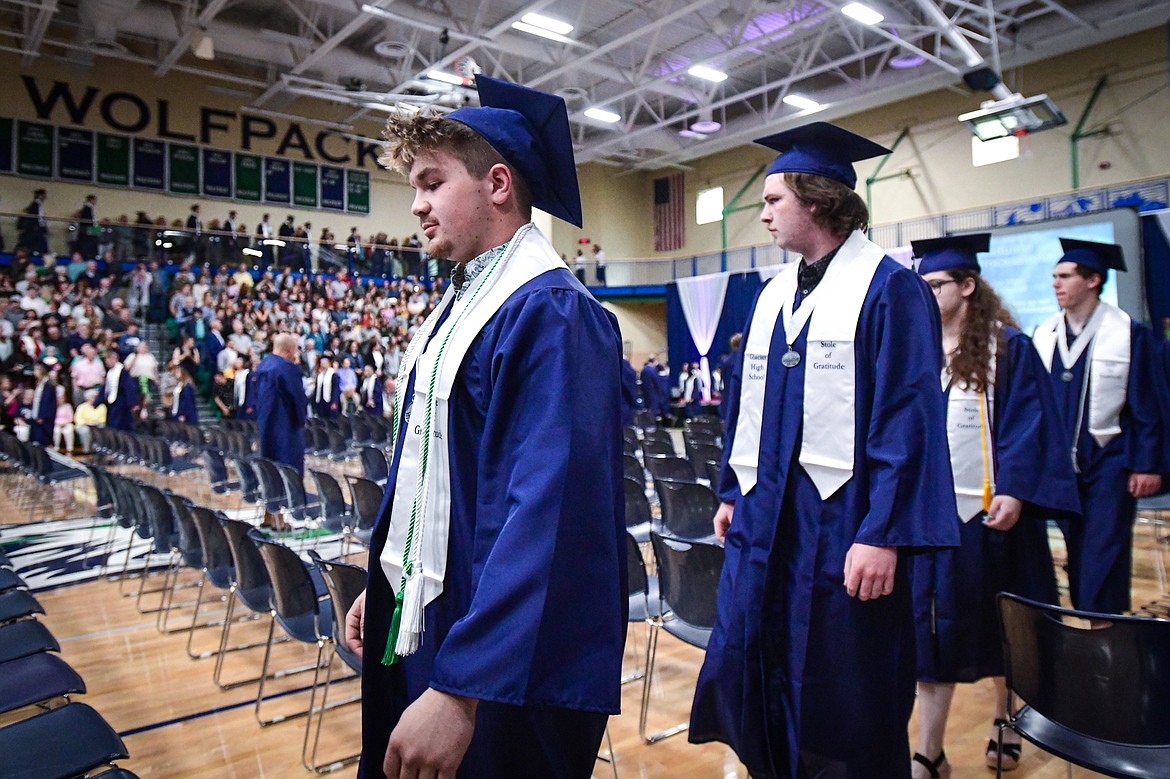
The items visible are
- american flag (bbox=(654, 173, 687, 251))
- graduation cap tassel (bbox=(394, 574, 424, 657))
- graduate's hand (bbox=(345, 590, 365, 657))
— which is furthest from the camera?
american flag (bbox=(654, 173, 687, 251))

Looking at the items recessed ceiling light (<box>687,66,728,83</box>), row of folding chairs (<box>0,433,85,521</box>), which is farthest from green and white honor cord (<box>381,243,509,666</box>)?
recessed ceiling light (<box>687,66,728,83</box>)

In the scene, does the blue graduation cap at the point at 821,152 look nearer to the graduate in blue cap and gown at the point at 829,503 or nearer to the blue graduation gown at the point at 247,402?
the graduate in blue cap and gown at the point at 829,503

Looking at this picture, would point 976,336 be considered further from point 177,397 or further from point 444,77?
point 177,397

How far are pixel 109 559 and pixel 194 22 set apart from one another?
11.5 meters

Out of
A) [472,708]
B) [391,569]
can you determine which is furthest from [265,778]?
[472,708]

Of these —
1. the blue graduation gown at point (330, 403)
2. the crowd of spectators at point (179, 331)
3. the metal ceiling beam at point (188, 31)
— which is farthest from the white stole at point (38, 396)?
the metal ceiling beam at point (188, 31)

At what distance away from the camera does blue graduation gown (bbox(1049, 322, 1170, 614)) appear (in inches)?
124

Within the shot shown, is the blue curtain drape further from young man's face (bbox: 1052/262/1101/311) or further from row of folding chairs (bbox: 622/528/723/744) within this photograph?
row of folding chairs (bbox: 622/528/723/744)

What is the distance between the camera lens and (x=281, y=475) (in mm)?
5824

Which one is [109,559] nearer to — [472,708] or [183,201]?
[472,708]

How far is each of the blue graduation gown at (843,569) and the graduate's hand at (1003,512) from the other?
2.94 feet

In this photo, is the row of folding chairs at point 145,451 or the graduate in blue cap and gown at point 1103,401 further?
the row of folding chairs at point 145,451

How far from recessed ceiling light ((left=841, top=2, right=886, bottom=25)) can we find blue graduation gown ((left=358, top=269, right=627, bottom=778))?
1308 cm

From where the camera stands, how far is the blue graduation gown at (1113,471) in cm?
316
